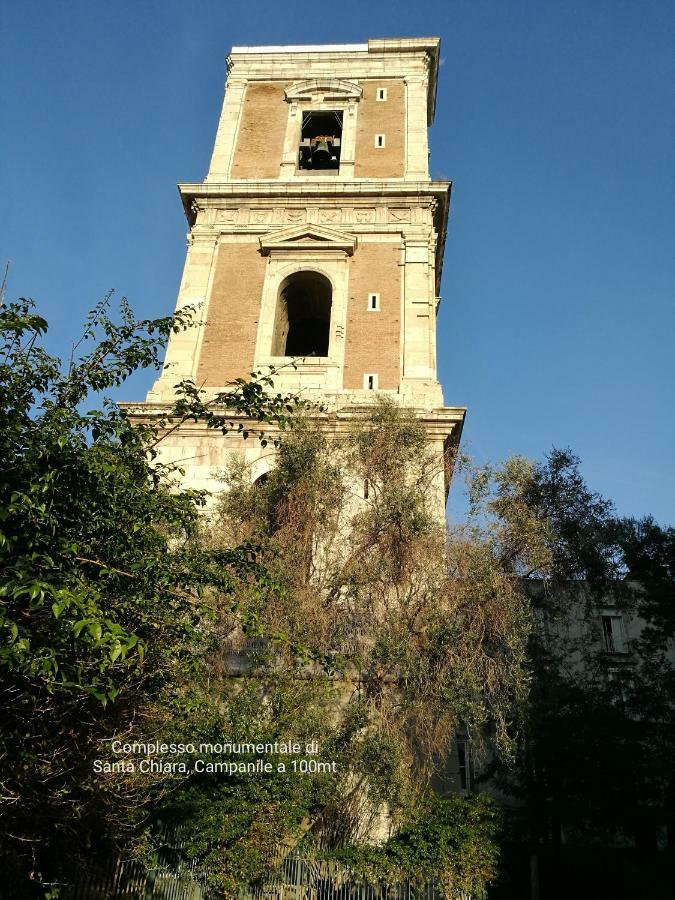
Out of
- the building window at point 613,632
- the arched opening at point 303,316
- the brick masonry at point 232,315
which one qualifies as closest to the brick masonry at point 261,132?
the brick masonry at point 232,315

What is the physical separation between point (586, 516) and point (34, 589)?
560 inches

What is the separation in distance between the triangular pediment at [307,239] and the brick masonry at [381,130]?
3105 millimetres

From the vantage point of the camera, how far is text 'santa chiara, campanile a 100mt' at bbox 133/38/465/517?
1848cm

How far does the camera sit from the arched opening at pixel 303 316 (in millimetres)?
21203

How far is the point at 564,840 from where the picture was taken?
71.2 feet

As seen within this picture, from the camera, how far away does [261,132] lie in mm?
24984

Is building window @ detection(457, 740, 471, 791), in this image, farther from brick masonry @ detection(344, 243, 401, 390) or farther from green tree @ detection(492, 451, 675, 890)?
brick masonry @ detection(344, 243, 401, 390)

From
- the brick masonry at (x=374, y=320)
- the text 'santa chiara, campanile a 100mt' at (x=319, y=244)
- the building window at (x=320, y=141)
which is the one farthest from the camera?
the building window at (x=320, y=141)

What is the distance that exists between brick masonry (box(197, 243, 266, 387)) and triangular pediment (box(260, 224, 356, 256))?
1.59 ft

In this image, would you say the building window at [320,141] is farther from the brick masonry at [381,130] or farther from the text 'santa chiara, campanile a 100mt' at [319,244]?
the brick masonry at [381,130]

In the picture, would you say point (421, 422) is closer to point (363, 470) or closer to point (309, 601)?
point (363, 470)

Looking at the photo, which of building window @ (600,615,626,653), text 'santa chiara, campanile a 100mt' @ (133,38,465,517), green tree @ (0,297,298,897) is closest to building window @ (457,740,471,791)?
text 'santa chiara, campanile a 100mt' @ (133,38,465,517)

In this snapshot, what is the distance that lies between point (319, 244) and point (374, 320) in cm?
303

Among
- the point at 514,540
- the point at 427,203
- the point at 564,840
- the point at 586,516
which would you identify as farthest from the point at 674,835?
the point at 427,203
